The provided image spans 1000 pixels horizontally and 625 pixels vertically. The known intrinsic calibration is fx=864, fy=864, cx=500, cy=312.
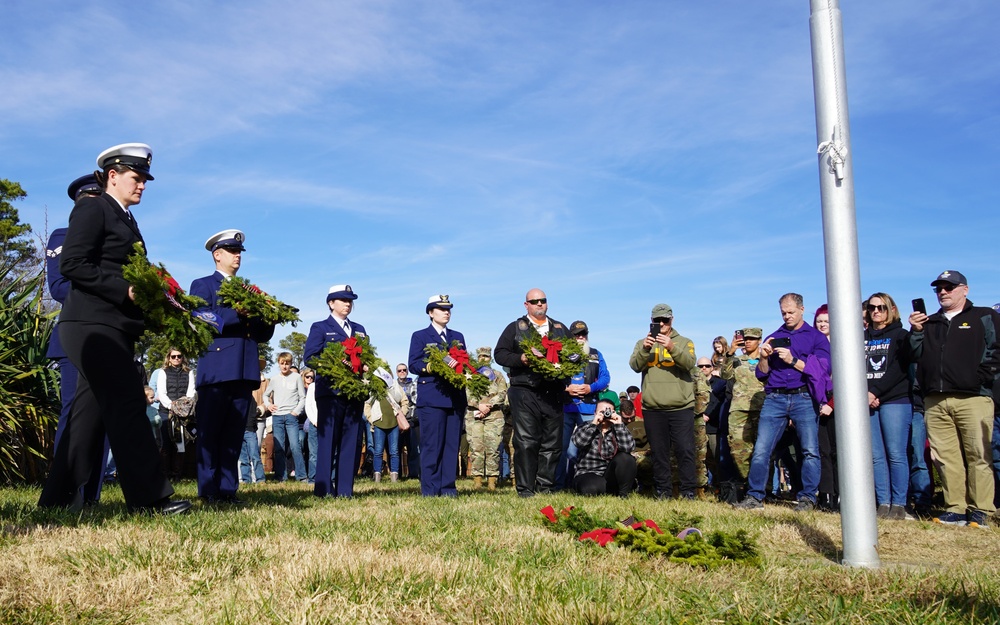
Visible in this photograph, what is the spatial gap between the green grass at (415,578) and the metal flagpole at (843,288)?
12.1 inches

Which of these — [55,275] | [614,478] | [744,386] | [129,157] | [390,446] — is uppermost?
[129,157]

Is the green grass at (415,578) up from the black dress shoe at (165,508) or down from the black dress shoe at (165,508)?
down

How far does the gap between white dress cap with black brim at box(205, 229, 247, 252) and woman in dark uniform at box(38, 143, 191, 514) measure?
2.10 m

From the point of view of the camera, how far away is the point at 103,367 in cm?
538

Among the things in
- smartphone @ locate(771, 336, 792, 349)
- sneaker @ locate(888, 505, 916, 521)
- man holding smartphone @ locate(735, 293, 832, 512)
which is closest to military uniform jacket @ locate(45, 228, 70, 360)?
man holding smartphone @ locate(735, 293, 832, 512)

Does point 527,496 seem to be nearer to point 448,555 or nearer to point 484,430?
point 484,430

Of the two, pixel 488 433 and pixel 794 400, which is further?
pixel 488 433

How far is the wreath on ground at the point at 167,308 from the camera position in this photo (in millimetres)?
5508

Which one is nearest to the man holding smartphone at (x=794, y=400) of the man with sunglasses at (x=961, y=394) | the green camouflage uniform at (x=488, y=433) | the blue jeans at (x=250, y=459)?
the man with sunglasses at (x=961, y=394)

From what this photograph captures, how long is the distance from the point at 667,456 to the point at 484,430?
4011 mm

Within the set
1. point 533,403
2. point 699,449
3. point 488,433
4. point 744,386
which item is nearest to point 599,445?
point 533,403

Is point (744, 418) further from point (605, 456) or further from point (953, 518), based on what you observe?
point (953, 518)

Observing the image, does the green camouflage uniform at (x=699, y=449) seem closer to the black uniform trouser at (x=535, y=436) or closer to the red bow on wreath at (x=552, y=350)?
the black uniform trouser at (x=535, y=436)

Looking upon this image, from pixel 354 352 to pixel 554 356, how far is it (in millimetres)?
2346
